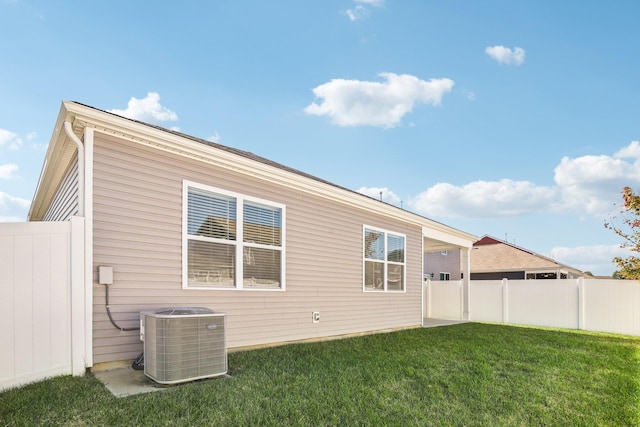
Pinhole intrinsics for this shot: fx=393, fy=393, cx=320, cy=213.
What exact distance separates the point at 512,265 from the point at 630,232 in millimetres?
10251

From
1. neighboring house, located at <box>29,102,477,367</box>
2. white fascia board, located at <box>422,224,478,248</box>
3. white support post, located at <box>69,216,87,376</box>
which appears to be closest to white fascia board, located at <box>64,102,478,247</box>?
neighboring house, located at <box>29,102,477,367</box>

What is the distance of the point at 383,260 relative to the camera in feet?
31.1

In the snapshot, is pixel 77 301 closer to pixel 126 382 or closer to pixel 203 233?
pixel 126 382

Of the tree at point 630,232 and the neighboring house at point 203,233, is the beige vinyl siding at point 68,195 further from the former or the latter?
the tree at point 630,232

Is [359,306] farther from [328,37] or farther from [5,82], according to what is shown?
[5,82]

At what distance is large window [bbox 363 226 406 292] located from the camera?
900 centimetres

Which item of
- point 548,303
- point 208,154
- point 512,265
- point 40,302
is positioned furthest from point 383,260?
point 512,265

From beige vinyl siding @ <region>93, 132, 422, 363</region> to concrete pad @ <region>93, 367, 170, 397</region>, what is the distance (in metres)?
0.21

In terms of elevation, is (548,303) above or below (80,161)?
below

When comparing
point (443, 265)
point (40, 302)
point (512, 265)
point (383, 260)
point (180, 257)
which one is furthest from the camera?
point (443, 265)

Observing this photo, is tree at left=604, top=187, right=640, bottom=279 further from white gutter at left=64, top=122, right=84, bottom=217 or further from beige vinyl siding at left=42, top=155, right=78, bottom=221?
beige vinyl siding at left=42, top=155, right=78, bottom=221

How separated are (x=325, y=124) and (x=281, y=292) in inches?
245

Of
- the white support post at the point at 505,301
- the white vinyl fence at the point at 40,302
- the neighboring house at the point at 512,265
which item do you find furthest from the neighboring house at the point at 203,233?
the neighboring house at the point at 512,265

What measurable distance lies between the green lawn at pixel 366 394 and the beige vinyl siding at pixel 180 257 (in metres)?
0.61
